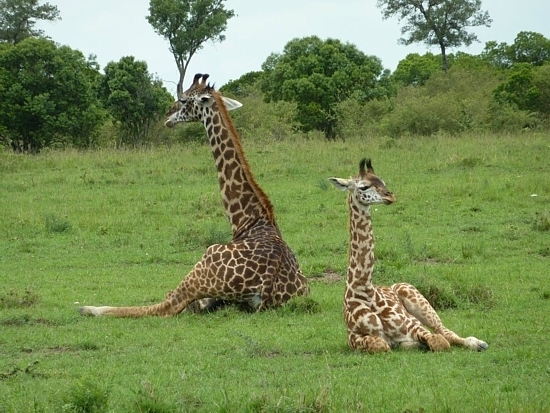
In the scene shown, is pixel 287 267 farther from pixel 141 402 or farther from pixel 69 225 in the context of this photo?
pixel 69 225

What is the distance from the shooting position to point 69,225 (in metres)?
17.7

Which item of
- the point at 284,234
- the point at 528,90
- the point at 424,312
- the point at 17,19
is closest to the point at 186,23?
the point at 17,19

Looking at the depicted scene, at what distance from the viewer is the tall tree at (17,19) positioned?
52.8m

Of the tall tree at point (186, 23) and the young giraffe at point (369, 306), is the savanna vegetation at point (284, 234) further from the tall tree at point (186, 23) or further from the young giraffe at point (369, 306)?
the tall tree at point (186, 23)

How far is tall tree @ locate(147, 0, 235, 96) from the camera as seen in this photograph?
48.7 m

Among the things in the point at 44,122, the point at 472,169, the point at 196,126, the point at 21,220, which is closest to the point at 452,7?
the point at 196,126

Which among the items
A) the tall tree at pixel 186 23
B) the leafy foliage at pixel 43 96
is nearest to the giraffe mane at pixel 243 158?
the leafy foliage at pixel 43 96

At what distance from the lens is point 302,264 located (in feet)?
46.3

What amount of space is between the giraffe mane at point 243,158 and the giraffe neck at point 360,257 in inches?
121

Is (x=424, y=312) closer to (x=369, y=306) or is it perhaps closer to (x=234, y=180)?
(x=369, y=306)

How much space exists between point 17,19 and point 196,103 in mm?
43570

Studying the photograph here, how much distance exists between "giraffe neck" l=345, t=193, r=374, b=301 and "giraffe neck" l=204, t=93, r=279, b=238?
3129mm

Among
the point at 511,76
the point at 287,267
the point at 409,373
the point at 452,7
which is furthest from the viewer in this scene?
the point at 452,7

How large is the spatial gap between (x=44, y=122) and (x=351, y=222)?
91.1 ft
